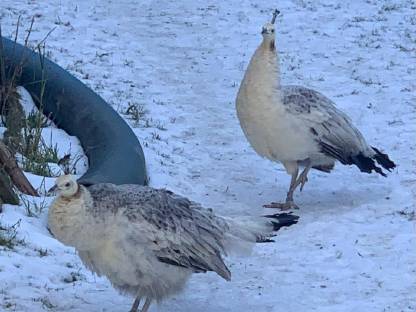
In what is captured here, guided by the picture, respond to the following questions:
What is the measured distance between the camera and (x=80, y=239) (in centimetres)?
534

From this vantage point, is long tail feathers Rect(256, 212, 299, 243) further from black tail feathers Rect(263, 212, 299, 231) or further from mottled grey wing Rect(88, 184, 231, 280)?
mottled grey wing Rect(88, 184, 231, 280)

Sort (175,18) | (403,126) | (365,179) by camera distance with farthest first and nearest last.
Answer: (175,18) → (403,126) → (365,179)

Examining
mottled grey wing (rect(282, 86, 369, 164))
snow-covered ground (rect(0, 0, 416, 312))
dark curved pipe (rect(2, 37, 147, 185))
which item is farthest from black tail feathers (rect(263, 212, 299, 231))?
mottled grey wing (rect(282, 86, 369, 164))

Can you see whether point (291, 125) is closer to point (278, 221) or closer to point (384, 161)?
point (384, 161)

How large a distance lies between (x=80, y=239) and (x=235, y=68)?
6.12m

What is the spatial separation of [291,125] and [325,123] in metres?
0.32

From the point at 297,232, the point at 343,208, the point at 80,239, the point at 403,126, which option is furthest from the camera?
the point at 403,126

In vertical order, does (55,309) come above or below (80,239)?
below

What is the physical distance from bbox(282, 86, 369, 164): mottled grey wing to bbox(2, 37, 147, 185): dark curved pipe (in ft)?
3.98

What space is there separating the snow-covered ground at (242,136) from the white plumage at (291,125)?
28 cm

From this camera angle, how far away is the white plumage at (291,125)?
309 inches

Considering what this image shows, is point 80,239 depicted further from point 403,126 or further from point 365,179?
point 403,126

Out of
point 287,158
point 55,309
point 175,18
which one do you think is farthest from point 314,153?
point 175,18

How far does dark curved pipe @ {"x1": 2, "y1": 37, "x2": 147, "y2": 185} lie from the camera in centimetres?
761
